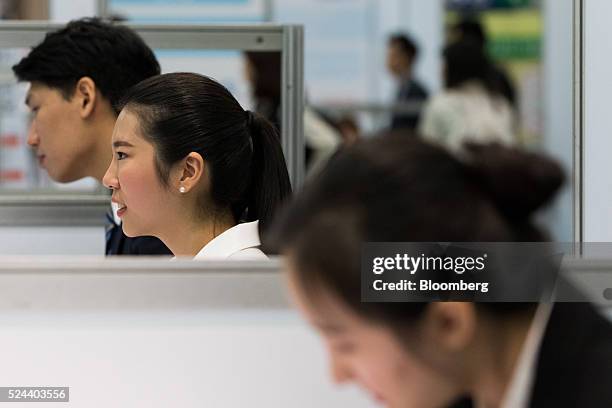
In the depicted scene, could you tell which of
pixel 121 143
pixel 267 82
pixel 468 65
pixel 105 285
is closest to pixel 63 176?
pixel 121 143

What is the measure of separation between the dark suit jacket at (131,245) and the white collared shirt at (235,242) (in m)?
0.22

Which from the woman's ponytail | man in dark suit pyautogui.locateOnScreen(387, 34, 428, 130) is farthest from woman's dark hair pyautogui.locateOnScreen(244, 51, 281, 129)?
man in dark suit pyautogui.locateOnScreen(387, 34, 428, 130)

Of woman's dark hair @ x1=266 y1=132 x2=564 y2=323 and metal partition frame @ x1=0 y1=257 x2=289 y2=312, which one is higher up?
woman's dark hair @ x1=266 y1=132 x2=564 y2=323

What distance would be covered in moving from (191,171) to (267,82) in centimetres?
106

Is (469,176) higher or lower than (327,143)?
higher

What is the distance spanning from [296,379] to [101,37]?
1.14 metres

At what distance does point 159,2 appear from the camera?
4504 mm

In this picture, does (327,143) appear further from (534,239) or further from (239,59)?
(534,239)

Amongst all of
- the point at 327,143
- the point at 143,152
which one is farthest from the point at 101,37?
the point at 327,143

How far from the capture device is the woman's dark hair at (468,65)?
4109 millimetres

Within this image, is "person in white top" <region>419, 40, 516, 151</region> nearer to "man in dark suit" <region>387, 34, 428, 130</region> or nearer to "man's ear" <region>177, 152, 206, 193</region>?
"man in dark suit" <region>387, 34, 428, 130</region>

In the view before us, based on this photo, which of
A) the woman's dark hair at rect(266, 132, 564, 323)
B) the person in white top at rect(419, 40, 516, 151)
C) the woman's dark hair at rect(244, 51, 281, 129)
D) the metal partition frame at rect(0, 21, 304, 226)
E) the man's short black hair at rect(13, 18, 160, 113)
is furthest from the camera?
the person in white top at rect(419, 40, 516, 151)

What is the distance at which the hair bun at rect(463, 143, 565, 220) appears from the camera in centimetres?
65

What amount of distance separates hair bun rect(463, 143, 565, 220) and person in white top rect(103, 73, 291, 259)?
0.70 metres
